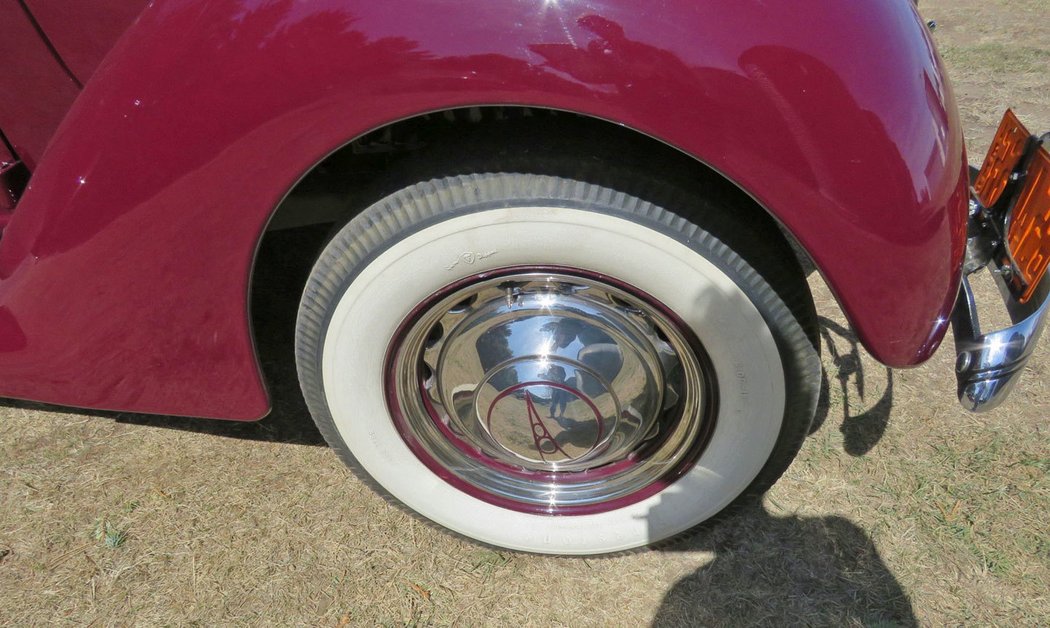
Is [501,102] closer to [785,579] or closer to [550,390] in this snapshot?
[550,390]

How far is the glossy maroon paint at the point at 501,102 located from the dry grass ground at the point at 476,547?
1.93 ft

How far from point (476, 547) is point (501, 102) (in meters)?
1.07

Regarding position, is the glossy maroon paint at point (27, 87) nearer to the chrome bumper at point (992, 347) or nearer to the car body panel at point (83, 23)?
the car body panel at point (83, 23)

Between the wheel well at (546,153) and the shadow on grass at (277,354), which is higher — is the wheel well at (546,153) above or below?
above

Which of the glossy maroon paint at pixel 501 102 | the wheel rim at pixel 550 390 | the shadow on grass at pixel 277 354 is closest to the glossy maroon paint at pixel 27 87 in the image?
the glossy maroon paint at pixel 501 102

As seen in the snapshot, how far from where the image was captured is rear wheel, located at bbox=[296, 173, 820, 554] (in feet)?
3.93

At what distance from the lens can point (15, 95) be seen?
1.46 metres

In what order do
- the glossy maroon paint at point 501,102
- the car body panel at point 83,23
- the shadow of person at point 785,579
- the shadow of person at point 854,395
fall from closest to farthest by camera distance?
the glossy maroon paint at point 501,102 < the car body panel at point 83,23 < the shadow of person at point 785,579 < the shadow of person at point 854,395

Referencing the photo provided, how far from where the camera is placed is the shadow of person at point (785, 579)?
4.88 ft

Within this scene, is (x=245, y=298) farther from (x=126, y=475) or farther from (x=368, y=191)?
(x=126, y=475)

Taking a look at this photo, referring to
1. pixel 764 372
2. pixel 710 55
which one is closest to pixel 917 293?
pixel 764 372

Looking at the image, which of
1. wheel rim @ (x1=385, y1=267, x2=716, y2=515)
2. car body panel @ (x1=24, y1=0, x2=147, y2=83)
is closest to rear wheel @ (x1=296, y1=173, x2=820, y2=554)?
wheel rim @ (x1=385, y1=267, x2=716, y2=515)

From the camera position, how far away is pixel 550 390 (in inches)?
55.7

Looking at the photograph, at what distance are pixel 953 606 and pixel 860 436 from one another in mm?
468
